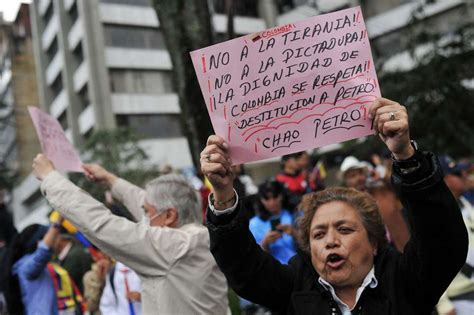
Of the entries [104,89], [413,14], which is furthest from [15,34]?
[413,14]

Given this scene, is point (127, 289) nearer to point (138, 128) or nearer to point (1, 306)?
point (1, 306)

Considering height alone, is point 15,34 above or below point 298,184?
above

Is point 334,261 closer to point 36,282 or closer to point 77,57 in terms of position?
point 36,282

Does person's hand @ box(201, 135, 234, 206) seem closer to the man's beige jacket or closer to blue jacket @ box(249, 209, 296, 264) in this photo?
the man's beige jacket

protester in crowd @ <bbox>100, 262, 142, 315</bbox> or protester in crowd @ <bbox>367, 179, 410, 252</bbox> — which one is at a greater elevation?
protester in crowd @ <bbox>367, 179, 410, 252</bbox>

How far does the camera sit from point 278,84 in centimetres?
197

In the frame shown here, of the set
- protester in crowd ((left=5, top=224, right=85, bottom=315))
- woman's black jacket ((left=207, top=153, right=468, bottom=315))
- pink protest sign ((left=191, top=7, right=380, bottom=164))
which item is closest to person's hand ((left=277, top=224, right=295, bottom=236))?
protester in crowd ((left=5, top=224, right=85, bottom=315))

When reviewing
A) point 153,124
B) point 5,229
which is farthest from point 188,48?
point 153,124

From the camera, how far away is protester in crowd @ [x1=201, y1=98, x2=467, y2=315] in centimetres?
168

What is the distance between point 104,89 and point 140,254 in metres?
29.6

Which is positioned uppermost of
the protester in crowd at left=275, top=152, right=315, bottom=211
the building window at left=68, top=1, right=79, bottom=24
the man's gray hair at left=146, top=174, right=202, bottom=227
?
the building window at left=68, top=1, right=79, bottom=24

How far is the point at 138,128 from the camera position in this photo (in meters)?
31.6

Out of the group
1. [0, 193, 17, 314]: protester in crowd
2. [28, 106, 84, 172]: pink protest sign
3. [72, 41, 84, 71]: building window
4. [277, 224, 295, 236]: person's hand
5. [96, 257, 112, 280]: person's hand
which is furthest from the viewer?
[72, 41, 84, 71]: building window

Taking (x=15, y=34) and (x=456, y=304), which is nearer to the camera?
(x=456, y=304)
